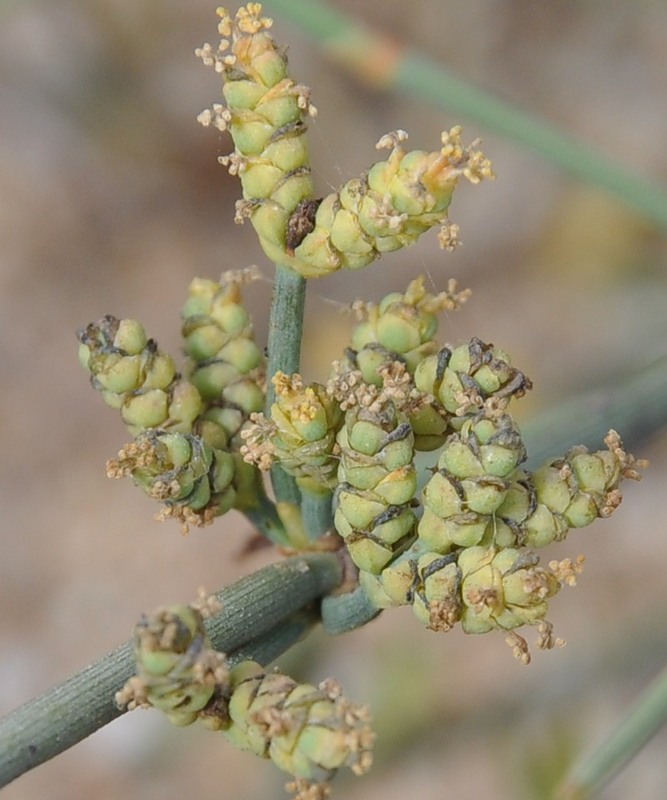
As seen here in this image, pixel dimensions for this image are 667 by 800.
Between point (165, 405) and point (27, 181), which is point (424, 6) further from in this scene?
point (165, 405)

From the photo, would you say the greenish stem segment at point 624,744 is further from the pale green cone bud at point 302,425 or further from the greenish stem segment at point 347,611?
the pale green cone bud at point 302,425

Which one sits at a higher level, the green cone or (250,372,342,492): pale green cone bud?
(250,372,342,492): pale green cone bud

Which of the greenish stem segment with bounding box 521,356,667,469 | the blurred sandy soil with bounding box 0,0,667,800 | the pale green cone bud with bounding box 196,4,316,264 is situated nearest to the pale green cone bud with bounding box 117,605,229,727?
the pale green cone bud with bounding box 196,4,316,264

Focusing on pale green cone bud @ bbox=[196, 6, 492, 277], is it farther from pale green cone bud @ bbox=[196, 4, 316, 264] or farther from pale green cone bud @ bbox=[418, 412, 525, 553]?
pale green cone bud @ bbox=[418, 412, 525, 553]

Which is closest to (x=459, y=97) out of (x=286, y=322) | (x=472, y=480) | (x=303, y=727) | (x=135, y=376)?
(x=286, y=322)

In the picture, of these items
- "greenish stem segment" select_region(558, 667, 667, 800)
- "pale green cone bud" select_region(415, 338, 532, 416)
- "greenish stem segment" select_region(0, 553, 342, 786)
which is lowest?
"greenish stem segment" select_region(558, 667, 667, 800)

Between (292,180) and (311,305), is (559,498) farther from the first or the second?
(311,305)
